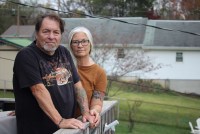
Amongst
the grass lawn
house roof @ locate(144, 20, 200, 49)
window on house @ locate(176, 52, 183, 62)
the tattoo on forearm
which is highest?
the tattoo on forearm

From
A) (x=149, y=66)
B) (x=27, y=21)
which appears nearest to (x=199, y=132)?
(x=149, y=66)

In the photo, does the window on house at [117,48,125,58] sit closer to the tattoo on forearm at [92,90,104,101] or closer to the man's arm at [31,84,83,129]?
the tattoo on forearm at [92,90,104,101]

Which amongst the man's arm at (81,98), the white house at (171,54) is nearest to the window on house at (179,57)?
the white house at (171,54)

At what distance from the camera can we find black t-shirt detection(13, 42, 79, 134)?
2.42 m

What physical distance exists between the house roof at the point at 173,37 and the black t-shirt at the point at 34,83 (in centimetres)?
2257

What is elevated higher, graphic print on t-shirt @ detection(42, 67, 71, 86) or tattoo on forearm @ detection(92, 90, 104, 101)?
graphic print on t-shirt @ detection(42, 67, 71, 86)

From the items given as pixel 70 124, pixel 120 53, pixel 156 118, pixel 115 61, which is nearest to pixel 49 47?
pixel 70 124

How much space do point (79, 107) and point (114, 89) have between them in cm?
1840

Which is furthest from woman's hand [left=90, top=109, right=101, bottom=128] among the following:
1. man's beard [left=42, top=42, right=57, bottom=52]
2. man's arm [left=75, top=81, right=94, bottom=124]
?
man's beard [left=42, top=42, right=57, bottom=52]

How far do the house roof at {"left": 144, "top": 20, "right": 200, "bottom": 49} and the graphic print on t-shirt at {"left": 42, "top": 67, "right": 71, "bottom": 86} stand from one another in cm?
2249

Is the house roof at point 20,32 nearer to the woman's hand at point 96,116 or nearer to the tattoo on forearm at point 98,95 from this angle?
the tattoo on forearm at point 98,95

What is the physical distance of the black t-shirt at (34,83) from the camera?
2.42 meters

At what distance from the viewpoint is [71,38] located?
9.59 feet

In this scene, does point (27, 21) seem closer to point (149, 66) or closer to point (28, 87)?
point (149, 66)
